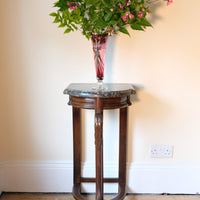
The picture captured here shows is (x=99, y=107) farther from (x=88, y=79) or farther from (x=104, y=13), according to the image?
(x=104, y=13)

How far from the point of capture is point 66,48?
55.0 inches

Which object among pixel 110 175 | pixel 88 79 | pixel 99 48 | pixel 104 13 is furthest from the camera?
pixel 110 175

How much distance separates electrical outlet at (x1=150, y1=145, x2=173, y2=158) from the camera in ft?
4.96

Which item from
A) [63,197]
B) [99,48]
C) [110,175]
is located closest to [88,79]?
[99,48]

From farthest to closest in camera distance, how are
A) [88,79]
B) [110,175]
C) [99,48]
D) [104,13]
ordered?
[110,175], [88,79], [99,48], [104,13]

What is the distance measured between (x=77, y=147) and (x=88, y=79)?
0.52 meters

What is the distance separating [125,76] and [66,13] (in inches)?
22.9

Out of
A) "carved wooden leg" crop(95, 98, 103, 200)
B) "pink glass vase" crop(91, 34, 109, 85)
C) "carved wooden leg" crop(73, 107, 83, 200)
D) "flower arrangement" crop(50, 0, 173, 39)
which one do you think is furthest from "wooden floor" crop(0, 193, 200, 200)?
"flower arrangement" crop(50, 0, 173, 39)

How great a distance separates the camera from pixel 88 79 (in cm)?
143

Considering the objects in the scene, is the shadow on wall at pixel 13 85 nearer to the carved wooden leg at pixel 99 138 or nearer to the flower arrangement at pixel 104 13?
the flower arrangement at pixel 104 13

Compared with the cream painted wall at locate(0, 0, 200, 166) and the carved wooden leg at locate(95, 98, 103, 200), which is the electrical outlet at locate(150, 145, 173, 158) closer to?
the cream painted wall at locate(0, 0, 200, 166)

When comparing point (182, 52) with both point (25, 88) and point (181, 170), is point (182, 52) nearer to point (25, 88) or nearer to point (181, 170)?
point (181, 170)

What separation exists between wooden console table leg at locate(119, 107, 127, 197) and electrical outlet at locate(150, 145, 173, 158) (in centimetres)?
23

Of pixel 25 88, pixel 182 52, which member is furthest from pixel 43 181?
pixel 182 52
